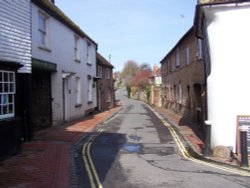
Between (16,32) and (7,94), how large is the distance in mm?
2732

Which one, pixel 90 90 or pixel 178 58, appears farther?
pixel 178 58

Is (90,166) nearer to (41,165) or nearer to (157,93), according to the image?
(41,165)

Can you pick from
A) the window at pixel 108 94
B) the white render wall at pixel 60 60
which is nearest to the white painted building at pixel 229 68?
the white render wall at pixel 60 60

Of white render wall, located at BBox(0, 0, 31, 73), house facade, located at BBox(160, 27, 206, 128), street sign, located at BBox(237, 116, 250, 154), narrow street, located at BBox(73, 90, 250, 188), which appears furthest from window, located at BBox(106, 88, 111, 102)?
street sign, located at BBox(237, 116, 250, 154)

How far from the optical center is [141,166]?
10.0m

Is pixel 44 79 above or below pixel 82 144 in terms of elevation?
above

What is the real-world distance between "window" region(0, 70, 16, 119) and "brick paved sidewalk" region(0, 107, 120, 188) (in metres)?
1.42

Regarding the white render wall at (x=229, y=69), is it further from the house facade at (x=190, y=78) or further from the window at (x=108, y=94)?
the window at (x=108, y=94)

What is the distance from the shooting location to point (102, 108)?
118 ft

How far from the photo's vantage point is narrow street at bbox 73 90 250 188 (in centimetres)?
824

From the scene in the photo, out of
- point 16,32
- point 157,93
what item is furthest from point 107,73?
point 16,32

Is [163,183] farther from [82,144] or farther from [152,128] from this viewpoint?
[152,128]

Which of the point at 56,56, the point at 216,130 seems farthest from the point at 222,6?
the point at 56,56

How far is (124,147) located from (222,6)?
6.17 m
